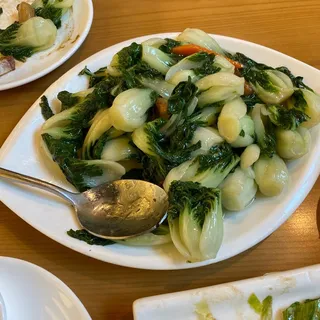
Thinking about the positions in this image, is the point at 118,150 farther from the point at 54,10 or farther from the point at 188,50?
the point at 54,10

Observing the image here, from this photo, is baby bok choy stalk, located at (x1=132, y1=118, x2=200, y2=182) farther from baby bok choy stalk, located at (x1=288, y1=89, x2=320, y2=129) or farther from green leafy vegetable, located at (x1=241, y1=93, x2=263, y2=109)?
baby bok choy stalk, located at (x1=288, y1=89, x2=320, y2=129)

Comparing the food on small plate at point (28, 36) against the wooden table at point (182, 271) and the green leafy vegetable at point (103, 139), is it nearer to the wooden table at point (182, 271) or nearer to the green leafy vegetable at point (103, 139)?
the wooden table at point (182, 271)

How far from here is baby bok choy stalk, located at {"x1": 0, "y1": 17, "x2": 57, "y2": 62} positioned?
1.59 m

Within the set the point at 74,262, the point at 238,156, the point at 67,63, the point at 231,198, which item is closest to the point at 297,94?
the point at 238,156

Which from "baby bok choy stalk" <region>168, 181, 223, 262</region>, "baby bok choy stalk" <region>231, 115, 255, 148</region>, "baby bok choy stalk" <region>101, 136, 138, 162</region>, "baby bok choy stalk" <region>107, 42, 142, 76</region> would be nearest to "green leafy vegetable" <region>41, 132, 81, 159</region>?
"baby bok choy stalk" <region>101, 136, 138, 162</region>

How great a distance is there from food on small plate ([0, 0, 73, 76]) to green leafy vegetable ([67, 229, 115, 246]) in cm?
74

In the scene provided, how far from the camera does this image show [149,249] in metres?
1.08

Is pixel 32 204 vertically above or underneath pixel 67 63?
underneath

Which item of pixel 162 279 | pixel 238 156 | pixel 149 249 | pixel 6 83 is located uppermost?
pixel 6 83

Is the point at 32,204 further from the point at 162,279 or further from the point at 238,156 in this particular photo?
the point at 238,156

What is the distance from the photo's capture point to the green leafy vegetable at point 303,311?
0.97m

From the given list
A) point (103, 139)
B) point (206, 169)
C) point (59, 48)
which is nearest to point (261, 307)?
point (206, 169)

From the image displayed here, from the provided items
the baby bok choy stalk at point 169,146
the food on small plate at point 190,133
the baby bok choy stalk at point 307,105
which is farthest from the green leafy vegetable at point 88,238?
the baby bok choy stalk at point 307,105

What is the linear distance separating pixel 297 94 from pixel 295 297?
508 mm
